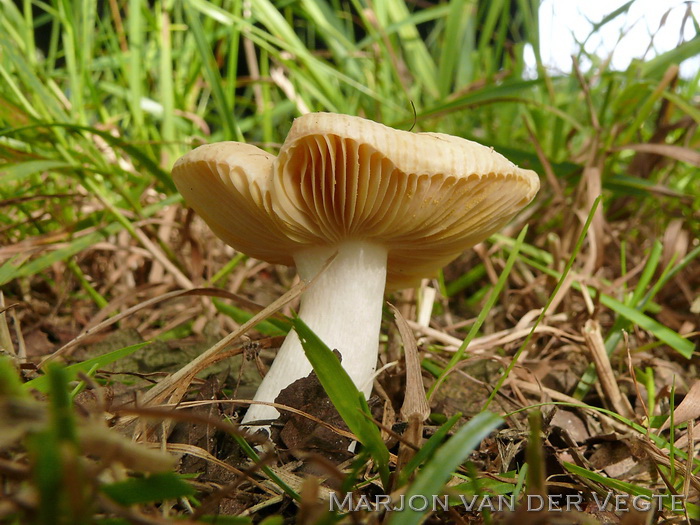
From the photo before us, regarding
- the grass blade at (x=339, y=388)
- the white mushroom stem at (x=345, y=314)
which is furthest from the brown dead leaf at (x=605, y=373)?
the grass blade at (x=339, y=388)

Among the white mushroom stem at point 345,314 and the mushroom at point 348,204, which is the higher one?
the mushroom at point 348,204

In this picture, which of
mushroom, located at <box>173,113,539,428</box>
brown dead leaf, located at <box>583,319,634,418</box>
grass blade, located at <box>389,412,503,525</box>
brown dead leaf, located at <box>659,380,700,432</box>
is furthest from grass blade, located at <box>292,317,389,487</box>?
brown dead leaf, located at <box>583,319,634,418</box>

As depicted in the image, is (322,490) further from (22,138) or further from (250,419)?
(22,138)

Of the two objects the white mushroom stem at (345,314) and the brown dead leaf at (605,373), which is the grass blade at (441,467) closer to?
the white mushroom stem at (345,314)

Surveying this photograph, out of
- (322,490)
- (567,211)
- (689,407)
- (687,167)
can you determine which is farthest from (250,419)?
(687,167)

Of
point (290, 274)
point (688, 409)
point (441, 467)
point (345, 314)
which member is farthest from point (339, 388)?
point (290, 274)

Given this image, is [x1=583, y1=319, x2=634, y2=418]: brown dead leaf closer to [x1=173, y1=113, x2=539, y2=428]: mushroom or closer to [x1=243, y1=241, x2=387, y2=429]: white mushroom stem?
[x1=173, y1=113, x2=539, y2=428]: mushroom

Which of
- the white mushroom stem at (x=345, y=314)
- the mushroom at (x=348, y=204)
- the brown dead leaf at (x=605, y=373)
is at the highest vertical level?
the mushroom at (x=348, y=204)
